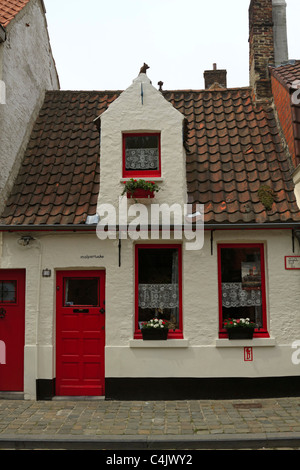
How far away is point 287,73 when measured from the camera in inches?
378

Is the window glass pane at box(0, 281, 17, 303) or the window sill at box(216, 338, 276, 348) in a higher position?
the window glass pane at box(0, 281, 17, 303)

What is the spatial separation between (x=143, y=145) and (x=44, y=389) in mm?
5156

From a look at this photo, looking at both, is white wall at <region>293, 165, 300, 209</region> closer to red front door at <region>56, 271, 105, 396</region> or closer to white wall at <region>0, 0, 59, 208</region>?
red front door at <region>56, 271, 105, 396</region>

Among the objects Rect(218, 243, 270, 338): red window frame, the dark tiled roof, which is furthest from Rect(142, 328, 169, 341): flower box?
the dark tiled roof

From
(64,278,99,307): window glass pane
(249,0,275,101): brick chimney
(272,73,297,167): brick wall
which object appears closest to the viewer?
(64,278,99,307): window glass pane

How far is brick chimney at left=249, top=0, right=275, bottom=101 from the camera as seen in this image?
34.6ft

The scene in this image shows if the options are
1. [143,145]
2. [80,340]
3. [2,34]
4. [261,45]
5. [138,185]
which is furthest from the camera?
[261,45]

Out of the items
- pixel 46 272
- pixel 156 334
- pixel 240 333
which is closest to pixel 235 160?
pixel 240 333

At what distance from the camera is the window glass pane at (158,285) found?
26.1ft

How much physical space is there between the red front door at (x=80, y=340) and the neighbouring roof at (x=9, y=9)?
18.4ft

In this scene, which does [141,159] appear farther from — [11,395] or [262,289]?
[11,395]

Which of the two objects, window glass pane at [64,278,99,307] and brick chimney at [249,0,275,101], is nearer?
window glass pane at [64,278,99,307]

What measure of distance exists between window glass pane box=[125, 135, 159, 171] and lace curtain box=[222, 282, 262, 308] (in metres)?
2.80
